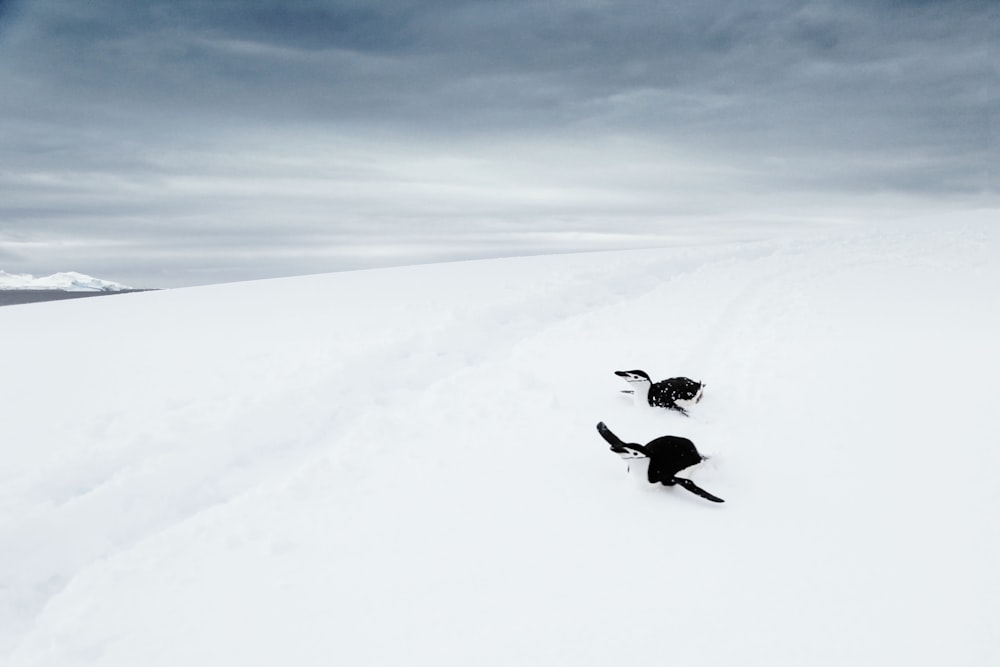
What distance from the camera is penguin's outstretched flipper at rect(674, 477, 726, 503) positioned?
12.5 feet

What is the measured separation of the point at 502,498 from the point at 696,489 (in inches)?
47.8

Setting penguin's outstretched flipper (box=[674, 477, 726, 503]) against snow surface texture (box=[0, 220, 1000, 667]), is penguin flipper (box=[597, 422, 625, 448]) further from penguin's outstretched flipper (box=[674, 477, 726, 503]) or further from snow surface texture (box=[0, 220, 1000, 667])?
penguin's outstretched flipper (box=[674, 477, 726, 503])

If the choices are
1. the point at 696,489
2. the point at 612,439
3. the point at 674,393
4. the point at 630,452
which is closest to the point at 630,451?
the point at 630,452

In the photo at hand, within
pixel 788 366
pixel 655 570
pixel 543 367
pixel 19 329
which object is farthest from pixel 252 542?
pixel 19 329

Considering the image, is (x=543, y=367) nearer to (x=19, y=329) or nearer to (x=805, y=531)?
(x=805, y=531)

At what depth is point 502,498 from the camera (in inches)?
159

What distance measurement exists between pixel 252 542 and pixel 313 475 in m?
0.80

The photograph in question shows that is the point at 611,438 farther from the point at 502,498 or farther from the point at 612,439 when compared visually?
the point at 502,498

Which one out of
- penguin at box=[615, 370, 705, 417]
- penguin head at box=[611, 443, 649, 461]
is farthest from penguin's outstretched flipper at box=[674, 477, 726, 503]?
penguin at box=[615, 370, 705, 417]

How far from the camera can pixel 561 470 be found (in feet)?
14.4

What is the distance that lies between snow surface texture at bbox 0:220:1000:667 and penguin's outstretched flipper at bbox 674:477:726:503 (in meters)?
0.10

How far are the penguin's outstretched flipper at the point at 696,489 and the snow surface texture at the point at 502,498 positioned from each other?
0.32 ft

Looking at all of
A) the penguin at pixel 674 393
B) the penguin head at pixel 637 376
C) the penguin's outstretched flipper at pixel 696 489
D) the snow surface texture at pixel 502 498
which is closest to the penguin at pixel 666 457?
the penguin's outstretched flipper at pixel 696 489

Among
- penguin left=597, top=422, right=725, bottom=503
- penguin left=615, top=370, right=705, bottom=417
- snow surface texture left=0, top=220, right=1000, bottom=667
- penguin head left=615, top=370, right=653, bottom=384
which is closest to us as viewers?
snow surface texture left=0, top=220, right=1000, bottom=667
